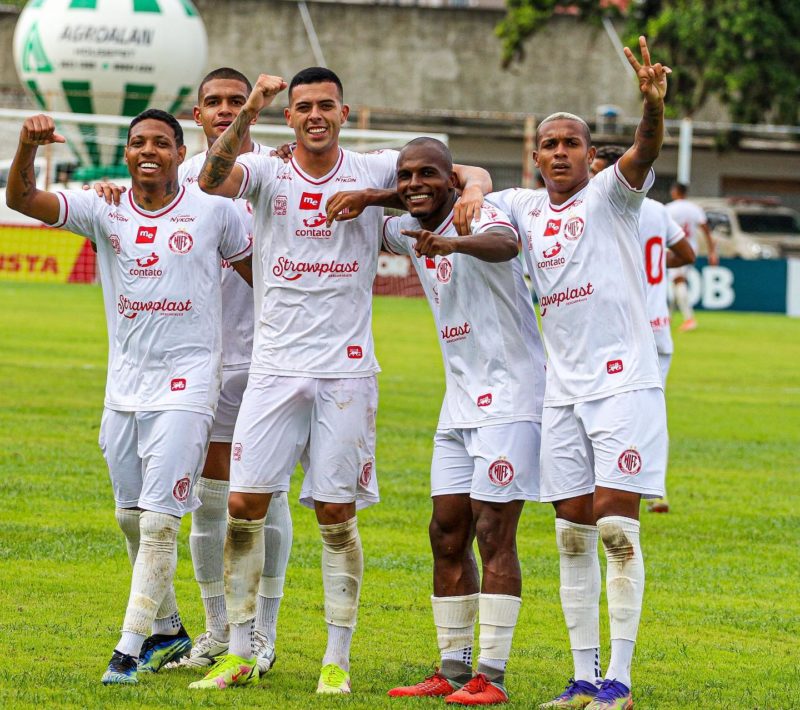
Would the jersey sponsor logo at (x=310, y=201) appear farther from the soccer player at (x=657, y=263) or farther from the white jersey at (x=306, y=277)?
the soccer player at (x=657, y=263)

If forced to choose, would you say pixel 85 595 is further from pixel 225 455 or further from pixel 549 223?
pixel 549 223

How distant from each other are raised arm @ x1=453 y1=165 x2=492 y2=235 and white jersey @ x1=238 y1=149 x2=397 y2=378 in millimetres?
455

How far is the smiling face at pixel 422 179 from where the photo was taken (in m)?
6.62

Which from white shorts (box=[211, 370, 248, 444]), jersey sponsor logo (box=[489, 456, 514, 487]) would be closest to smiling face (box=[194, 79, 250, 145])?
white shorts (box=[211, 370, 248, 444])

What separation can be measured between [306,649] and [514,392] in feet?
5.57

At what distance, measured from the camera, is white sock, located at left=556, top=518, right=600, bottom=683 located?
6.46 meters

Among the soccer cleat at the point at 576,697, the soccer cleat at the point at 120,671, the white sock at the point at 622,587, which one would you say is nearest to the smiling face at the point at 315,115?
the white sock at the point at 622,587

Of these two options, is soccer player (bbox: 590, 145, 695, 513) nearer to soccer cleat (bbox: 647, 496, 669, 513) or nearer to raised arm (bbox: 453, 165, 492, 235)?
soccer cleat (bbox: 647, 496, 669, 513)

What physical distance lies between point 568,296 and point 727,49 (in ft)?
128

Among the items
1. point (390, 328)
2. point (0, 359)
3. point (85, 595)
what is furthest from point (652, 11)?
point (85, 595)

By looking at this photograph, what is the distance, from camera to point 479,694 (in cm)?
635

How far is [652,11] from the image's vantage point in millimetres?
46938

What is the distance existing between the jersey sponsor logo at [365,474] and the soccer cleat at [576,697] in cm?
124

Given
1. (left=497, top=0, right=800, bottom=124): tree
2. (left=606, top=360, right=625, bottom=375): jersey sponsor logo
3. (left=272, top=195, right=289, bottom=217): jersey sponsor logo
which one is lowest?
(left=606, top=360, right=625, bottom=375): jersey sponsor logo
